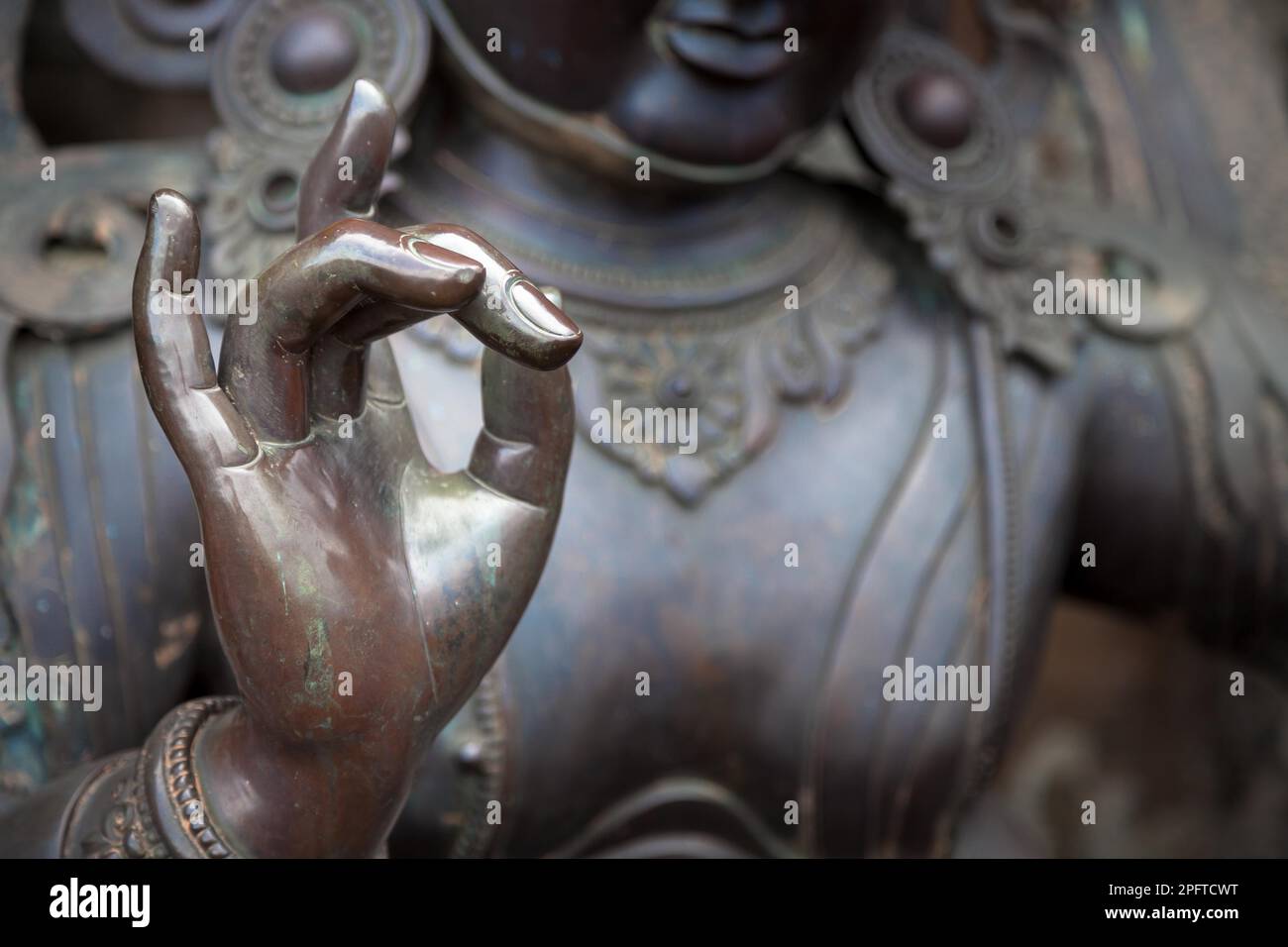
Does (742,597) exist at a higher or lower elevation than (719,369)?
lower

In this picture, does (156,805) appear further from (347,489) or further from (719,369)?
(719,369)

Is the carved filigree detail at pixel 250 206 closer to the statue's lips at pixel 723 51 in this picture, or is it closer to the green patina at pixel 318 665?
the statue's lips at pixel 723 51

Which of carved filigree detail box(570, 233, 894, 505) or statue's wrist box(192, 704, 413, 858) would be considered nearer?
statue's wrist box(192, 704, 413, 858)

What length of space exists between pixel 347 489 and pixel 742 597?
489mm

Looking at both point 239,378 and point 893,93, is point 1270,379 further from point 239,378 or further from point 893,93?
point 239,378

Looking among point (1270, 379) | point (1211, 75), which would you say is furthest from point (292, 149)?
point (1211, 75)

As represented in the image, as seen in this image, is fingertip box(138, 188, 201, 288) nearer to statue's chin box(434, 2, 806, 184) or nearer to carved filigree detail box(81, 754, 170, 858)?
carved filigree detail box(81, 754, 170, 858)

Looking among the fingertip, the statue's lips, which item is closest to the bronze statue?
the statue's lips

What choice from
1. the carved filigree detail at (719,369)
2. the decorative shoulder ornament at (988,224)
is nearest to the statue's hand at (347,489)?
the carved filigree detail at (719,369)

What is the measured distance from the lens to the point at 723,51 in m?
1.28

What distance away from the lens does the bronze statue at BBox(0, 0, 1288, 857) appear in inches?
50.0

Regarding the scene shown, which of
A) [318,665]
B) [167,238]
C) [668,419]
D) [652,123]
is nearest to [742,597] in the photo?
[668,419]

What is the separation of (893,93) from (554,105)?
376 mm

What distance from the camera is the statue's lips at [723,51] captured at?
128 cm
